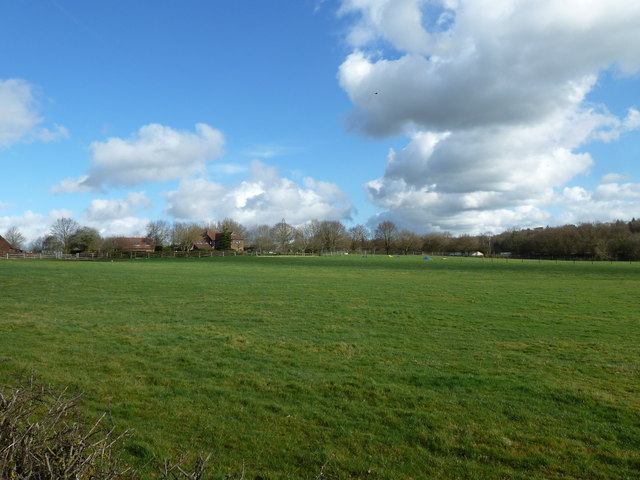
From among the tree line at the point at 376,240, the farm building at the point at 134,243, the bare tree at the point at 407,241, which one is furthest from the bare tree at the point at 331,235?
the farm building at the point at 134,243

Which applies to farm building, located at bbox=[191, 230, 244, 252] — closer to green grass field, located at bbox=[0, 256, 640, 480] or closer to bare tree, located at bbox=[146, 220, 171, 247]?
bare tree, located at bbox=[146, 220, 171, 247]

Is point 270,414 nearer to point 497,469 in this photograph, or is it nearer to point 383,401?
point 383,401

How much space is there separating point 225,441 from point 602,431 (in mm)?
5326

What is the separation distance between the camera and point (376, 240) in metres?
160

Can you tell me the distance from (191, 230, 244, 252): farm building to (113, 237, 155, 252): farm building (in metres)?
14.2

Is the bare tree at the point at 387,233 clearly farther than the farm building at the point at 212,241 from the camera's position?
Yes

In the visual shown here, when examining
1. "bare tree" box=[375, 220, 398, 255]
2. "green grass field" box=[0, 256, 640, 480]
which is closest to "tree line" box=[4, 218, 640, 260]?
"bare tree" box=[375, 220, 398, 255]

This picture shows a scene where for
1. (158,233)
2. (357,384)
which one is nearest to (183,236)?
(158,233)

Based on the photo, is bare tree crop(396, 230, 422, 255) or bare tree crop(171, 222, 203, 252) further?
bare tree crop(396, 230, 422, 255)

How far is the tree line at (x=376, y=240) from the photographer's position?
112 metres

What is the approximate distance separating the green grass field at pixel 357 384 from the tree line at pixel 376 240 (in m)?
96.8

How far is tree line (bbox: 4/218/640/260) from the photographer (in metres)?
112

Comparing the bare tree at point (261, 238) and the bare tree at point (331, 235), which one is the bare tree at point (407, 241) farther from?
the bare tree at point (261, 238)

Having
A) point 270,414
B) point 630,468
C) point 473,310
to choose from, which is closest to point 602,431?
point 630,468
